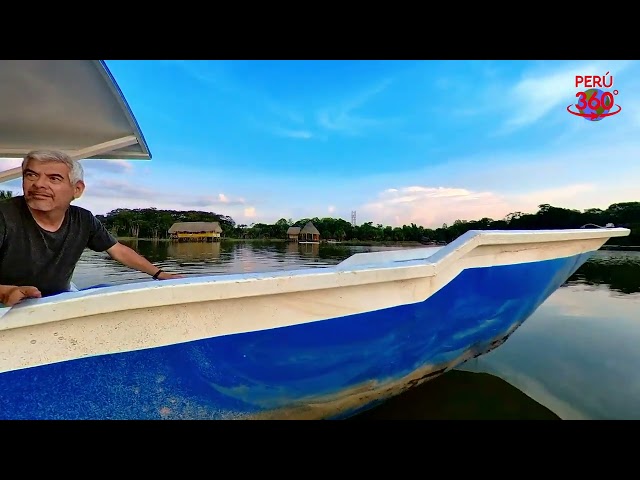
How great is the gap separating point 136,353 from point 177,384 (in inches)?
7.0

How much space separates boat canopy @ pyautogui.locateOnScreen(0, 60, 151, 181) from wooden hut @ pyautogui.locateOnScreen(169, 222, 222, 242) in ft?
123

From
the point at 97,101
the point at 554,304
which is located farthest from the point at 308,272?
the point at 554,304

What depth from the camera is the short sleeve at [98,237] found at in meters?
1.64

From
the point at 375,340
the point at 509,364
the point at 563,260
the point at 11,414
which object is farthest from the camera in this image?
the point at 509,364

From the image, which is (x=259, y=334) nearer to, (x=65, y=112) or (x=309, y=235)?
(x=65, y=112)

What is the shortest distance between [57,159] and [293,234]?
4161 centimetres

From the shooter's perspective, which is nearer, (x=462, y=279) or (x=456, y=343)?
(x=462, y=279)

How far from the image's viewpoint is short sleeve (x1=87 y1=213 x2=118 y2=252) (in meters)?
1.64

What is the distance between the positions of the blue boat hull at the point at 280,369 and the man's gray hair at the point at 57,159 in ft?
2.67

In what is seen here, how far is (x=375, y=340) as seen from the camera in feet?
4.46

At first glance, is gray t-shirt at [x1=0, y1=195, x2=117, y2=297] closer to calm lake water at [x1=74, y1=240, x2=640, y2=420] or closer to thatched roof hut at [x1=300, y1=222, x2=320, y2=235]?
calm lake water at [x1=74, y1=240, x2=640, y2=420]
